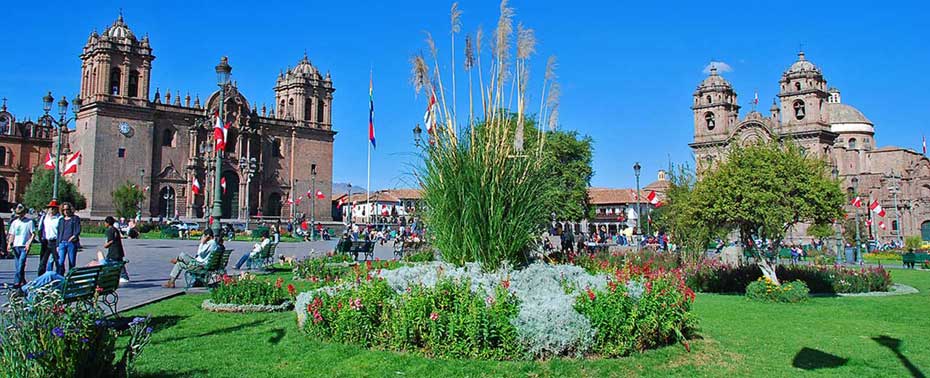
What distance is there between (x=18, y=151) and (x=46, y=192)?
22.8 m

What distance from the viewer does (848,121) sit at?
2931 inches

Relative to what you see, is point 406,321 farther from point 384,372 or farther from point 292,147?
point 292,147

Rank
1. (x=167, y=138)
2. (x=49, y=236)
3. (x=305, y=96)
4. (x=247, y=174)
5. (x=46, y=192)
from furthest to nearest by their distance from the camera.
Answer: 1. (x=305, y=96)
2. (x=247, y=174)
3. (x=167, y=138)
4. (x=46, y=192)
5. (x=49, y=236)

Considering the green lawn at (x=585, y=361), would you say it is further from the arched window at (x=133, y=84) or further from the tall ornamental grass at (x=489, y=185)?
the arched window at (x=133, y=84)

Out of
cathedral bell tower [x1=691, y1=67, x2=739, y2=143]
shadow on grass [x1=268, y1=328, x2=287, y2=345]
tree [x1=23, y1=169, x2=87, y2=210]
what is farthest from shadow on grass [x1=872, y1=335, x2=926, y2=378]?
cathedral bell tower [x1=691, y1=67, x2=739, y2=143]

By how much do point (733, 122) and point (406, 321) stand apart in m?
66.2

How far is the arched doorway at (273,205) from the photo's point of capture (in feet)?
193

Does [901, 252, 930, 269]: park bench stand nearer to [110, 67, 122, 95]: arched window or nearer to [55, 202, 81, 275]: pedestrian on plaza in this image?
[55, 202, 81, 275]: pedestrian on plaza

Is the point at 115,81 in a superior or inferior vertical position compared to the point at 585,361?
superior

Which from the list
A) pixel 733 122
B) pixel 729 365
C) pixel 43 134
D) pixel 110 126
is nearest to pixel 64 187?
pixel 110 126

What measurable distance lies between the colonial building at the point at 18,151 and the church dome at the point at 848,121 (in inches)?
3394

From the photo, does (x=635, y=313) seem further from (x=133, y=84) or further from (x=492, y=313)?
(x=133, y=84)

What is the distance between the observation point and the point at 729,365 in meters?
6.52

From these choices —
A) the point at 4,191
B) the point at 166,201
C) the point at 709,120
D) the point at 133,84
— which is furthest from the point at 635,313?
the point at 4,191
